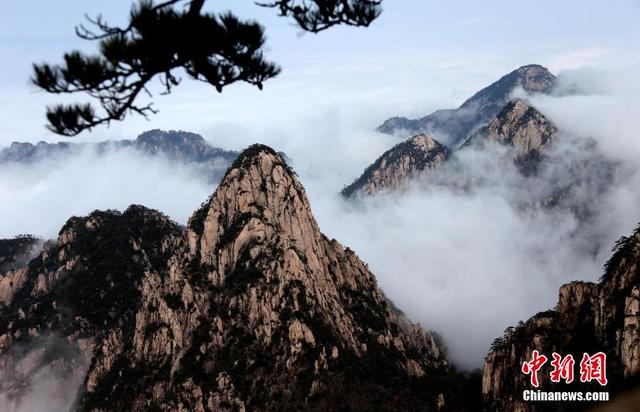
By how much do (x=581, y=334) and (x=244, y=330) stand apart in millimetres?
60151

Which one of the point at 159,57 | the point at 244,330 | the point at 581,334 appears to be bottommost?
the point at 159,57

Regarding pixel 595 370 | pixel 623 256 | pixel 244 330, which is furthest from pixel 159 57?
pixel 244 330

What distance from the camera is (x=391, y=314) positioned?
126 meters

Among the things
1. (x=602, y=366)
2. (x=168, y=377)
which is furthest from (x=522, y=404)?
(x=168, y=377)

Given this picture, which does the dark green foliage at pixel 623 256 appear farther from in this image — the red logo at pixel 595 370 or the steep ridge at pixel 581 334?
the red logo at pixel 595 370

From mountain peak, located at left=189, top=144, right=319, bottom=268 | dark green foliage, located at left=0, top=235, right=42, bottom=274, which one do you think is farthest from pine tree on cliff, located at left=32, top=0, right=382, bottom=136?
Answer: dark green foliage, located at left=0, top=235, right=42, bottom=274

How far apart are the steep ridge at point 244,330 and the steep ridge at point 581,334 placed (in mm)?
16442

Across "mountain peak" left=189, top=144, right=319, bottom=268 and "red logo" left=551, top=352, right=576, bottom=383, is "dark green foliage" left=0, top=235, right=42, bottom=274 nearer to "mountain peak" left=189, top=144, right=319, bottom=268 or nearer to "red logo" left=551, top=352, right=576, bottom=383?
"mountain peak" left=189, top=144, right=319, bottom=268

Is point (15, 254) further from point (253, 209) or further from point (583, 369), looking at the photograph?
point (583, 369)

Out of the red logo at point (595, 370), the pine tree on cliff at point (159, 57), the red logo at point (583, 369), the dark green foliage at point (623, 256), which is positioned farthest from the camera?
the dark green foliage at point (623, 256)

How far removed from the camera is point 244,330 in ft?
302

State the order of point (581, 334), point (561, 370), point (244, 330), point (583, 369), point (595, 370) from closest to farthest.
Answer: point (595, 370), point (583, 369), point (561, 370), point (581, 334), point (244, 330)

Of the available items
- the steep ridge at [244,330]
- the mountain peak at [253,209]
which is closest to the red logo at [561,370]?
the steep ridge at [244,330]

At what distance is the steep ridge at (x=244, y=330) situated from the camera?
83.8 m
